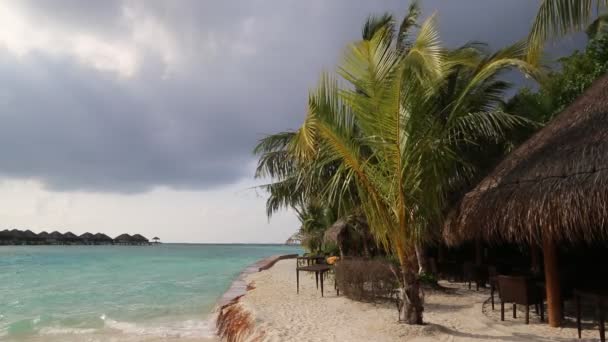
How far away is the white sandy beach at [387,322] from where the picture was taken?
17.0ft

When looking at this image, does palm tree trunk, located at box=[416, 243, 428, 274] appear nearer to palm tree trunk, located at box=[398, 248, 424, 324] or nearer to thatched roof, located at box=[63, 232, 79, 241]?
palm tree trunk, located at box=[398, 248, 424, 324]

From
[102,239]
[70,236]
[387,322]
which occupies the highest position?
[387,322]

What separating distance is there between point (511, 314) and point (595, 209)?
9.60 ft

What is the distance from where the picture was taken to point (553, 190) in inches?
176

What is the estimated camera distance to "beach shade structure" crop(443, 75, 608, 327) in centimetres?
421

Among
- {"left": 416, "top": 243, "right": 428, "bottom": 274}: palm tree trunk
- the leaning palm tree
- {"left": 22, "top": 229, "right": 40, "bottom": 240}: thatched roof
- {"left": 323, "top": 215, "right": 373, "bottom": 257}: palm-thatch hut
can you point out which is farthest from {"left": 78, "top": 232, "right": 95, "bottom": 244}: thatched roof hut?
the leaning palm tree

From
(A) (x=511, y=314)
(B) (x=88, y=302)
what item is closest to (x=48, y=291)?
(B) (x=88, y=302)

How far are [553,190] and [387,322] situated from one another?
284 centimetres

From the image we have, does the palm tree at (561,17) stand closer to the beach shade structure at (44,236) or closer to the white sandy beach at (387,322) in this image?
the white sandy beach at (387,322)

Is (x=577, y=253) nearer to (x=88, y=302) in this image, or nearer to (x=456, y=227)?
(x=456, y=227)

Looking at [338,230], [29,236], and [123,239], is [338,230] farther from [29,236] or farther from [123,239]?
[123,239]

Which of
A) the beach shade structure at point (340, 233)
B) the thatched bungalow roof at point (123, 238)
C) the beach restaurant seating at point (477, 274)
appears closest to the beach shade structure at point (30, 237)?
the thatched bungalow roof at point (123, 238)

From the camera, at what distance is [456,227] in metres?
5.94

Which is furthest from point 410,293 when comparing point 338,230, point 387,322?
point 338,230
